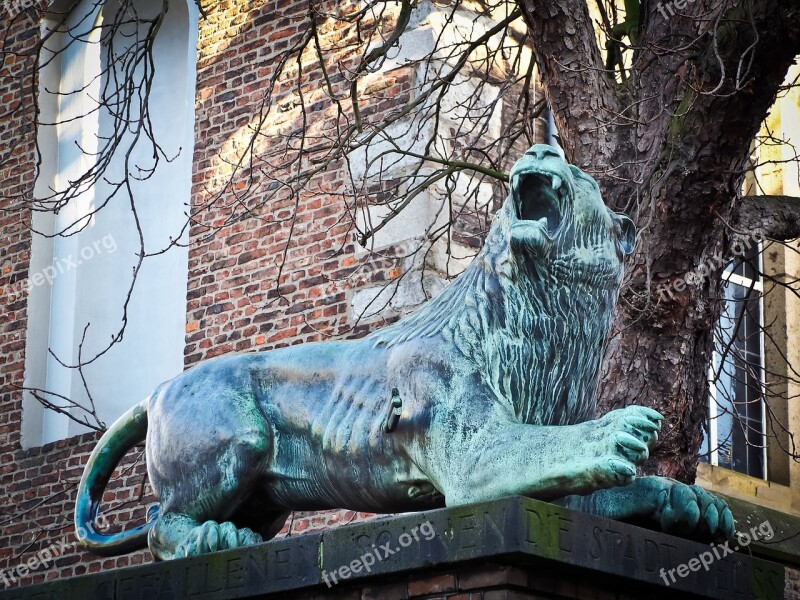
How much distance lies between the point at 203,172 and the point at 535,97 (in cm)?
254

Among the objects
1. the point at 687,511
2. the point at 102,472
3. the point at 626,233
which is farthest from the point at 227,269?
the point at 687,511

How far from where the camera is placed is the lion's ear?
4.18 m

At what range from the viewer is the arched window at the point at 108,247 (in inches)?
437

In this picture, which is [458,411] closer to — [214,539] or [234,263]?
[214,539]

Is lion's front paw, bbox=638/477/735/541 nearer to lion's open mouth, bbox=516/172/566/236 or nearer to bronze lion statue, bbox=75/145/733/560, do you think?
bronze lion statue, bbox=75/145/733/560

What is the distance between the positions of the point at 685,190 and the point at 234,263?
15.0 ft

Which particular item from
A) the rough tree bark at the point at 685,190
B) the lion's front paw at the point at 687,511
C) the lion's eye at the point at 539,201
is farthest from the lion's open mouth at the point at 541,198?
the rough tree bark at the point at 685,190

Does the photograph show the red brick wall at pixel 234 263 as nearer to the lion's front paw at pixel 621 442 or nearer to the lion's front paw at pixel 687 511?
the lion's front paw at pixel 687 511

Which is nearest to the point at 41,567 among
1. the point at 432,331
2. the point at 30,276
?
the point at 30,276

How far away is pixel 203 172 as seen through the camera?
10797 millimetres

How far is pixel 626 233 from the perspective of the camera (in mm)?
4215

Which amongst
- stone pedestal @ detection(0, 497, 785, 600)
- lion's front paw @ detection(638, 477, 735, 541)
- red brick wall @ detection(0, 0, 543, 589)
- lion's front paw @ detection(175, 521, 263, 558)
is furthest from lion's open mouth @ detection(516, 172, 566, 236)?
red brick wall @ detection(0, 0, 543, 589)

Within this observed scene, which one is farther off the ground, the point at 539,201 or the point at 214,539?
the point at 539,201

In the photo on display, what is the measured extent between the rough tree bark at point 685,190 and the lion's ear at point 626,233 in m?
2.05
